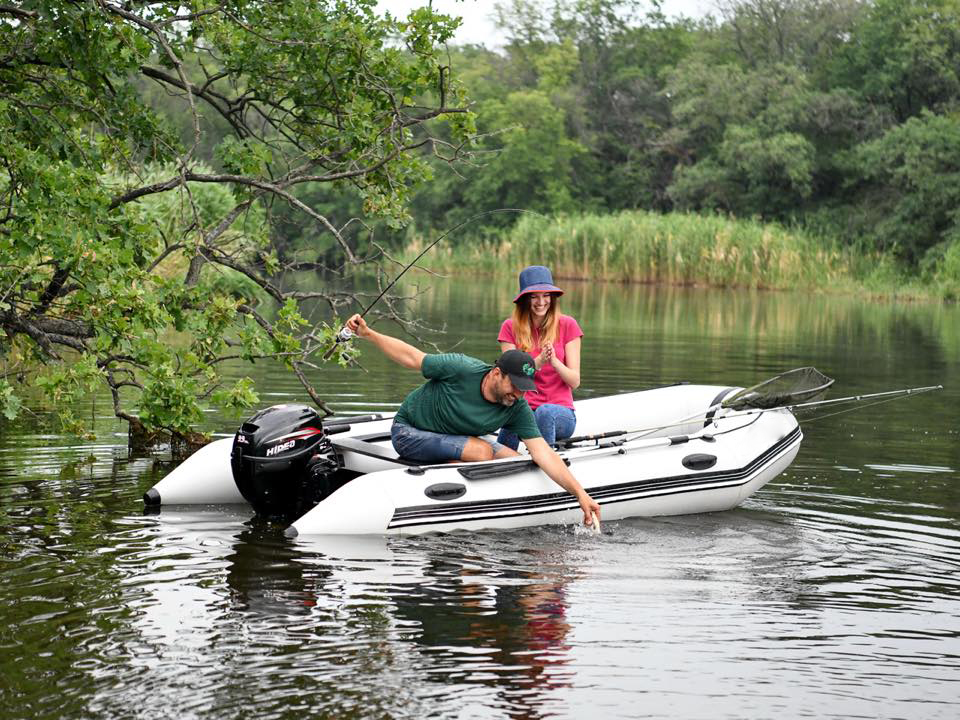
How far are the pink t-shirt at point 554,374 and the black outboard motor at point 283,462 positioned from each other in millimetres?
1413

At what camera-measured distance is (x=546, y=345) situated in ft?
27.0

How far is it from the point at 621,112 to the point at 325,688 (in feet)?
163

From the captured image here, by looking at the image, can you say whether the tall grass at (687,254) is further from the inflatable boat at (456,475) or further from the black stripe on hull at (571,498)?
the black stripe on hull at (571,498)

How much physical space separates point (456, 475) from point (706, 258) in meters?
25.1

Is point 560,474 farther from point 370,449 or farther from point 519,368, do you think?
point 370,449

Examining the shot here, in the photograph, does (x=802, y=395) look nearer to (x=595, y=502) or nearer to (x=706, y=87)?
(x=595, y=502)

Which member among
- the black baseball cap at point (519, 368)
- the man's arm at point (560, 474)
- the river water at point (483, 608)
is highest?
the black baseball cap at point (519, 368)

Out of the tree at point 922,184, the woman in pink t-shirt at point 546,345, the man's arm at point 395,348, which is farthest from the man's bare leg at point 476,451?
the tree at point 922,184

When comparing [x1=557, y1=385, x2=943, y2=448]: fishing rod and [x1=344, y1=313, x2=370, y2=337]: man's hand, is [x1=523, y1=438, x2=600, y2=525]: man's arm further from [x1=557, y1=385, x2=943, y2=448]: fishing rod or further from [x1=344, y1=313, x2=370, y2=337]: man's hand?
[x1=344, y1=313, x2=370, y2=337]: man's hand

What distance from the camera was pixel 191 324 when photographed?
347 inches

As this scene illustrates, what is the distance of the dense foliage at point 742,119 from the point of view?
39625 mm

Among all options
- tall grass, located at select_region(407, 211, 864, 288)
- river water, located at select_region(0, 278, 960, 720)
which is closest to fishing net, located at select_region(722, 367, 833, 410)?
river water, located at select_region(0, 278, 960, 720)

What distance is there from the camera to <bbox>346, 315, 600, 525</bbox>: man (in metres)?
7.36

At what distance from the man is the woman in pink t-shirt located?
557 mm
